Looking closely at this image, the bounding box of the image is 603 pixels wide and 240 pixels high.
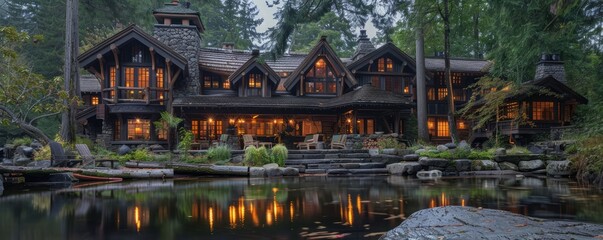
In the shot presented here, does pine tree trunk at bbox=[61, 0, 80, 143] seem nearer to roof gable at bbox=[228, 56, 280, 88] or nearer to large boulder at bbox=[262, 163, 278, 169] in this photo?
roof gable at bbox=[228, 56, 280, 88]

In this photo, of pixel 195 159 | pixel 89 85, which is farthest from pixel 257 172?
pixel 89 85

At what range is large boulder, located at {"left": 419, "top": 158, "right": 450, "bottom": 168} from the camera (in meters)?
18.8

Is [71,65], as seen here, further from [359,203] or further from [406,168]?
[359,203]

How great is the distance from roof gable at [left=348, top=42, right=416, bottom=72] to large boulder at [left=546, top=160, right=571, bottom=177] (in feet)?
48.7

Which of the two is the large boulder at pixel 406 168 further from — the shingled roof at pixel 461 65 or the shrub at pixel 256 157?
the shingled roof at pixel 461 65

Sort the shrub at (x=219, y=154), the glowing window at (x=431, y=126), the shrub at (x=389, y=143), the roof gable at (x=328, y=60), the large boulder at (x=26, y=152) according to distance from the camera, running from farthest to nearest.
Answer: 1. the glowing window at (x=431, y=126)
2. the roof gable at (x=328, y=60)
3. the shrub at (x=389, y=143)
4. the large boulder at (x=26, y=152)
5. the shrub at (x=219, y=154)

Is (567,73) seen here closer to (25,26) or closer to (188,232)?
(188,232)

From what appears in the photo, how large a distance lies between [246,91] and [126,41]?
26.8ft

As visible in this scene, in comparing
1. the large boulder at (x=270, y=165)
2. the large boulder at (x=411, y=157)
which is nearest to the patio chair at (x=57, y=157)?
the large boulder at (x=270, y=165)

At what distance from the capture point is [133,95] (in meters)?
26.4

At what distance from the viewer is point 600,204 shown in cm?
887

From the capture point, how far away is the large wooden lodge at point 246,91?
26.0m

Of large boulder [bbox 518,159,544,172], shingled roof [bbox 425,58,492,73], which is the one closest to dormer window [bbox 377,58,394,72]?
shingled roof [bbox 425,58,492,73]

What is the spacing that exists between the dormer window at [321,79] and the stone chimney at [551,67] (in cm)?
1409
